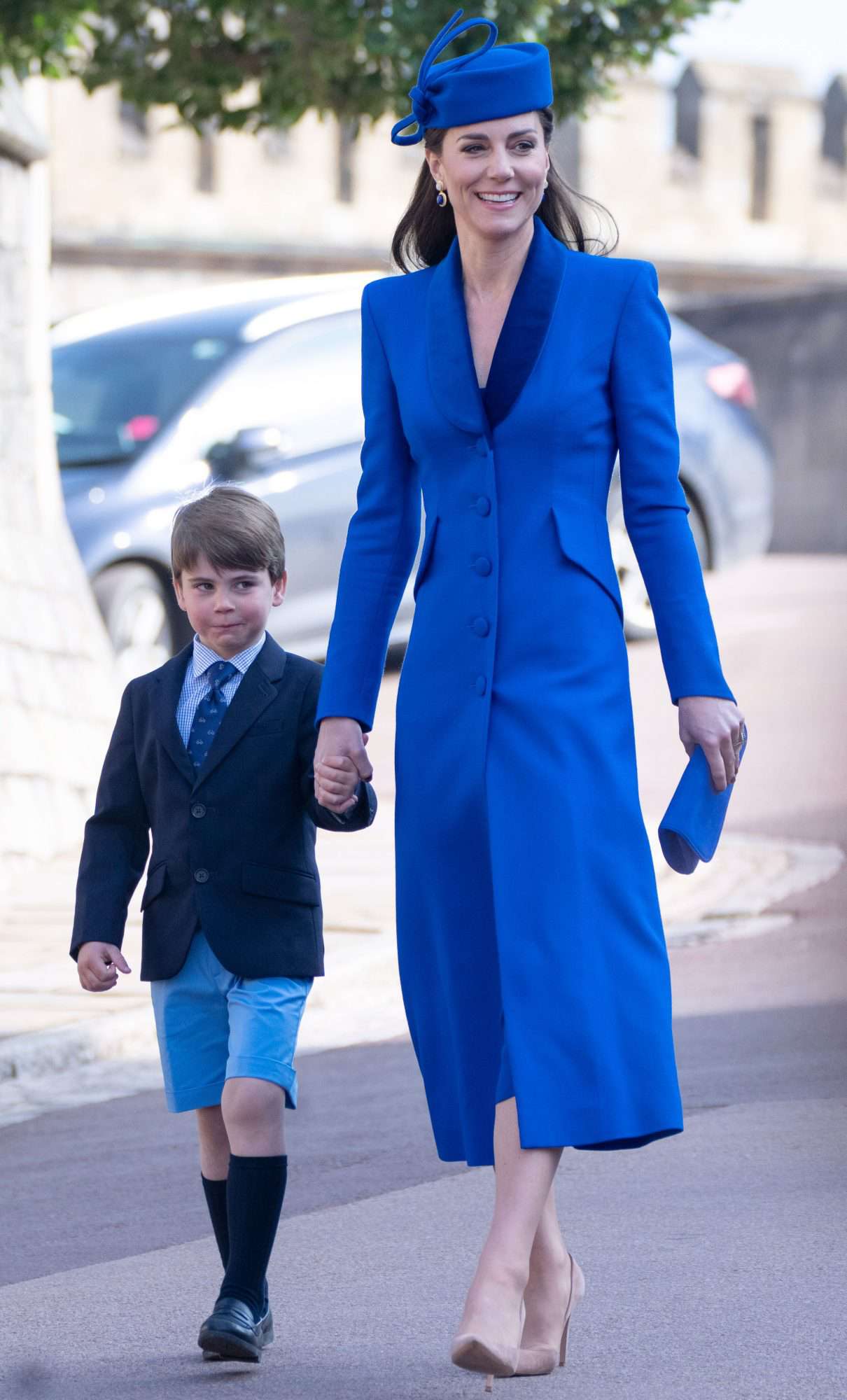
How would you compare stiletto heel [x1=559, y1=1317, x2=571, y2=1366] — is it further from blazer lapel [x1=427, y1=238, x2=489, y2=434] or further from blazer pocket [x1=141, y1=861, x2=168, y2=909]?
blazer lapel [x1=427, y1=238, x2=489, y2=434]

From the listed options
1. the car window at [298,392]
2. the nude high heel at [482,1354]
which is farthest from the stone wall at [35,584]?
the nude high heel at [482,1354]

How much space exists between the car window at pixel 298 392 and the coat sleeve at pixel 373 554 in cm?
817

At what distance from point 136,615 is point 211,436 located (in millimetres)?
1003

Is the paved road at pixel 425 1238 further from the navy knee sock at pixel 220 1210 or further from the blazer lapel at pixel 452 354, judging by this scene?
the blazer lapel at pixel 452 354

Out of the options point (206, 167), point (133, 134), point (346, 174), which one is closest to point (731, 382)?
point (133, 134)

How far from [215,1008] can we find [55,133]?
81.0ft

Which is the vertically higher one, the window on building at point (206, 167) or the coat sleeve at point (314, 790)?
the coat sleeve at point (314, 790)

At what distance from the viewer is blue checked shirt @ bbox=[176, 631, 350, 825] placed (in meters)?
3.91

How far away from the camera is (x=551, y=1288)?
3.52 meters

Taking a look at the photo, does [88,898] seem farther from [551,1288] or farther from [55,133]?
[55,133]

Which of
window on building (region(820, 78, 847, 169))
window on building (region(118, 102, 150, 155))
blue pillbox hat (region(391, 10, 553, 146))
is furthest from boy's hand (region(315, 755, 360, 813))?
window on building (region(820, 78, 847, 169))

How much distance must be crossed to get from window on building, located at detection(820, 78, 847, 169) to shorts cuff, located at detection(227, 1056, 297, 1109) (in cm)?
3212

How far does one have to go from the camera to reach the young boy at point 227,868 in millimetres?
3672

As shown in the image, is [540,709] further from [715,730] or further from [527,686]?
[715,730]
